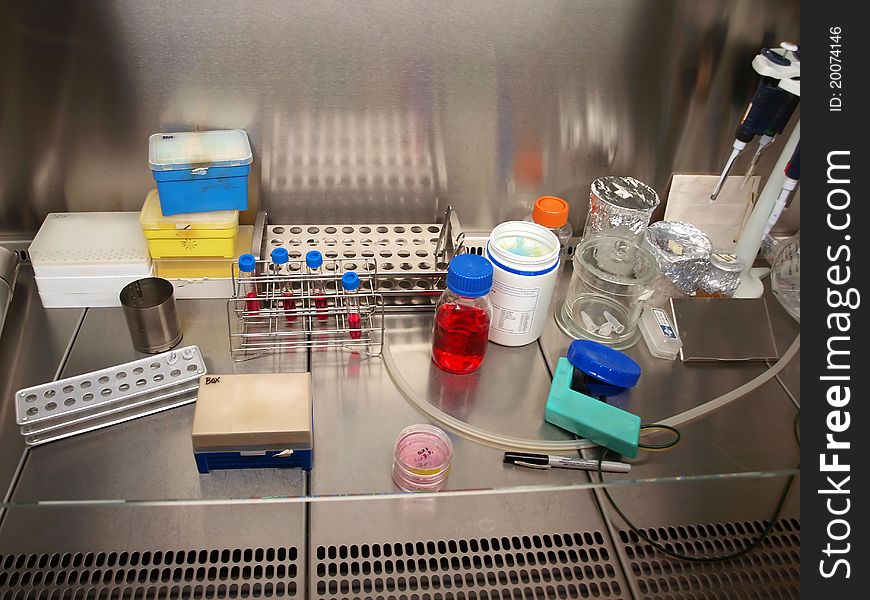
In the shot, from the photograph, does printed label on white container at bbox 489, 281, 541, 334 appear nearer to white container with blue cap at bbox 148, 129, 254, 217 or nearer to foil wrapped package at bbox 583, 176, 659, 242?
foil wrapped package at bbox 583, 176, 659, 242

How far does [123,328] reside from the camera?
129 centimetres

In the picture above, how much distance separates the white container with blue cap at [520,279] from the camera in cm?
119

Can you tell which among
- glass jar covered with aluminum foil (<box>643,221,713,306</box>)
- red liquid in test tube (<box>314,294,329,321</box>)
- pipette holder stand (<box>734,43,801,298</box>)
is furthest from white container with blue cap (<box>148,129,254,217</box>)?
pipette holder stand (<box>734,43,801,298</box>)

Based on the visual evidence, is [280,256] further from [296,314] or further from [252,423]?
[252,423]

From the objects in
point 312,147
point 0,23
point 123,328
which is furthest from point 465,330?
point 0,23

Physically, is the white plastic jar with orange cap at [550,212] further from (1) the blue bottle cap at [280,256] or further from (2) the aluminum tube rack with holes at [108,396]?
(2) the aluminum tube rack with holes at [108,396]

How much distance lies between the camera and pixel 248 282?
1281 millimetres

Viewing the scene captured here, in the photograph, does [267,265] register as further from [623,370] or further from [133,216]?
[623,370]

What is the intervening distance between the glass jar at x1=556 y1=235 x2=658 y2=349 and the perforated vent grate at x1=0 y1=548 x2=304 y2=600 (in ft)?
2.33

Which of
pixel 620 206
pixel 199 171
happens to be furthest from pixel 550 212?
pixel 199 171

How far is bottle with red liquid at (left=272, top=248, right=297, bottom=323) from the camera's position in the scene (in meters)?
1.24

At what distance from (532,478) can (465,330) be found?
0.29 m

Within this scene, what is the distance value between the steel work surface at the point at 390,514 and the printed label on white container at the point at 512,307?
5.4 inches

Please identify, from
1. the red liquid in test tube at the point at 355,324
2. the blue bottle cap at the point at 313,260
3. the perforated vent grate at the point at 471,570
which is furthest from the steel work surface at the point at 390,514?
the blue bottle cap at the point at 313,260
